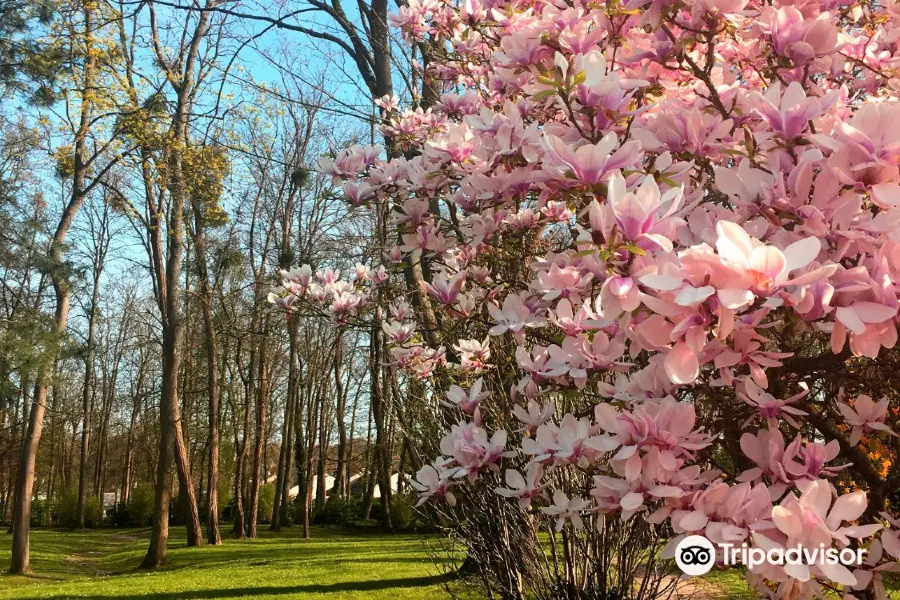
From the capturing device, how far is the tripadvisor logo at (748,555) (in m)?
0.97

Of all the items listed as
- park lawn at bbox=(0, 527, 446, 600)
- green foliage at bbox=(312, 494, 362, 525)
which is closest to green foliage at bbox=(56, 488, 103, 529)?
park lawn at bbox=(0, 527, 446, 600)

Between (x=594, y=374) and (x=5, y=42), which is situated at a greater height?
(x=5, y=42)

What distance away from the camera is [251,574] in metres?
9.90

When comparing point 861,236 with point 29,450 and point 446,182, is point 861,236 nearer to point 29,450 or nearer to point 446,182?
point 446,182

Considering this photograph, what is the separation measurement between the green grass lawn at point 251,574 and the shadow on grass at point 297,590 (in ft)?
0.04

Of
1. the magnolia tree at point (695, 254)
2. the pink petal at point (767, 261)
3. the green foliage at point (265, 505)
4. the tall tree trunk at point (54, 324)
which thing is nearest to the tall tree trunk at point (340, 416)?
the green foliage at point (265, 505)

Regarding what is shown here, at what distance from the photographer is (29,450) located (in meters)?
11.9

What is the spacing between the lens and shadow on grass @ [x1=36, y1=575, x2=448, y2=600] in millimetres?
8078

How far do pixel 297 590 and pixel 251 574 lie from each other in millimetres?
1959

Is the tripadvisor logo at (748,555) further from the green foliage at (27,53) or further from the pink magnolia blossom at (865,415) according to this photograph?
the green foliage at (27,53)

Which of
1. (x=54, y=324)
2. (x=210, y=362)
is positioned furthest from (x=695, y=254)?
(x=210, y=362)

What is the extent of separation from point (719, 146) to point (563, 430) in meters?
0.75

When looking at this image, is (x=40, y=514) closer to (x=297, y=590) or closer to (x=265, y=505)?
(x=265, y=505)

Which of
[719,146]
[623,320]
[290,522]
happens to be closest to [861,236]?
[623,320]
